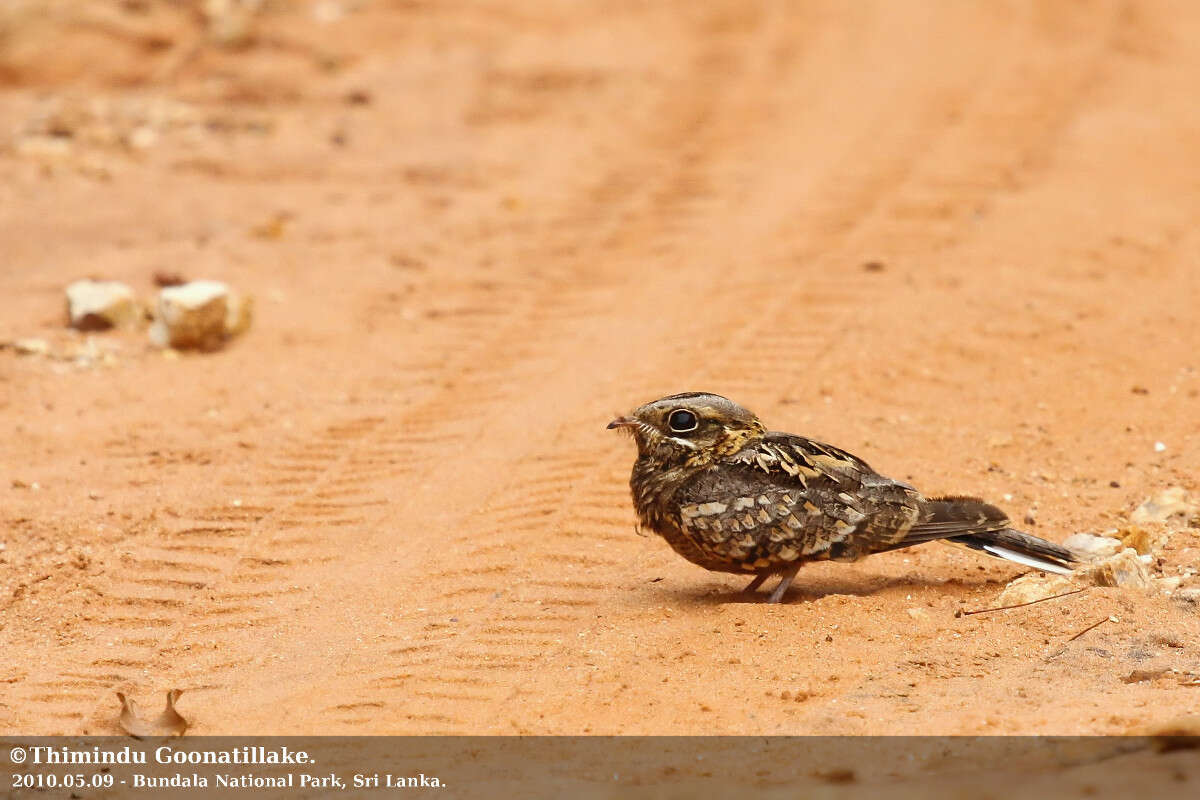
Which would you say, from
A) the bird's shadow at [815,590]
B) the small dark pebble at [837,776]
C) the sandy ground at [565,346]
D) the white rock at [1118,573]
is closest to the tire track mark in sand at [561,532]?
the sandy ground at [565,346]

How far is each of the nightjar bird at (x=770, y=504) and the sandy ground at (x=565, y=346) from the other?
11.0 inches

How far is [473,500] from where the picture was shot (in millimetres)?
7457

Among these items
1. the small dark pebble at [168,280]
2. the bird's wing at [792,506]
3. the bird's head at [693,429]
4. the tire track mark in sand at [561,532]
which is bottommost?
the small dark pebble at [168,280]

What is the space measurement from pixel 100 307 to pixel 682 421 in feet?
16.9

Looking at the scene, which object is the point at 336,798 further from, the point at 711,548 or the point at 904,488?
the point at 904,488

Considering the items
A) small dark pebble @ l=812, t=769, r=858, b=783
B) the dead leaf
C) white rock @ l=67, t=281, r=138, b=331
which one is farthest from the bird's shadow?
white rock @ l=67, t=281, r=138, b=331

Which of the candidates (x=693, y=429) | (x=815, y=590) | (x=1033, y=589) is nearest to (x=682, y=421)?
(x=693, y=429)

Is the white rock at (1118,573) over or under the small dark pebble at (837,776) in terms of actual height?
under

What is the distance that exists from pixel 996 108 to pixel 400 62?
6435 millimetres

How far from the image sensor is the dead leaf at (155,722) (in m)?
5.18

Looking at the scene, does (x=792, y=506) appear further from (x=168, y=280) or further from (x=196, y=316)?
(x=168, y=280)

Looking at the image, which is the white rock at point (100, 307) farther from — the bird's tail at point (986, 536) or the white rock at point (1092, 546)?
the white rock at point (1092, 546)

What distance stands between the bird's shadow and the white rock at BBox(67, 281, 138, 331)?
16.3 ft

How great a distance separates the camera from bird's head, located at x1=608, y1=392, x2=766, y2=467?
6031 millimetres
